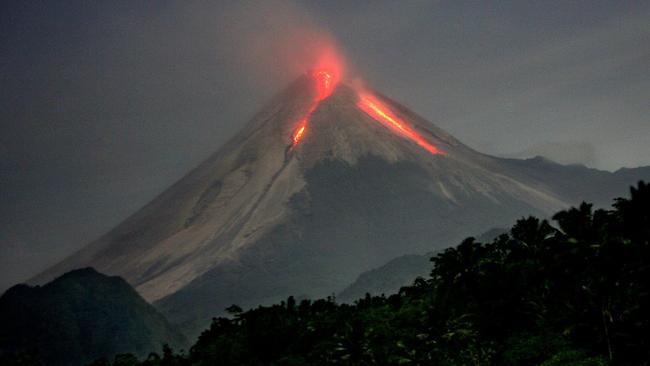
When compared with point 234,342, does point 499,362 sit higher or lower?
lower

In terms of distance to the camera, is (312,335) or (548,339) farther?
(312,335)

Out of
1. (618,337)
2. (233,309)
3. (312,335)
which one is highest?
(233,309)

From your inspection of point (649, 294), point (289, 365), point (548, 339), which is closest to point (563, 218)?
Result: point (649, 294)

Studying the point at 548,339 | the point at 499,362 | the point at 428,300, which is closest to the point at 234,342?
the point at 428,300

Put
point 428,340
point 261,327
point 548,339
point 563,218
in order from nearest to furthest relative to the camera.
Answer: point 563,218
point 548,339
point 428,340
point 261,327

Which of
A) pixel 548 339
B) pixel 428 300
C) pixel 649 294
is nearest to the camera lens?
pixel 649 294

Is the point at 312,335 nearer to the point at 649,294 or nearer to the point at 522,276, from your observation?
the point at 522,276
